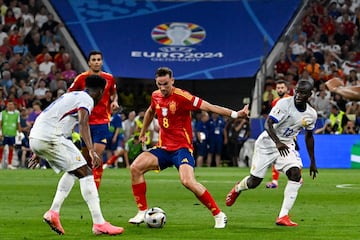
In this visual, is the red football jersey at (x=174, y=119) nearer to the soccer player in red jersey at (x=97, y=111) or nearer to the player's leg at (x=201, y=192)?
the player's leg at (x=201, y=192)

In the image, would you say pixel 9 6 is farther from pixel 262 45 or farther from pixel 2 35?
pixel 262 45

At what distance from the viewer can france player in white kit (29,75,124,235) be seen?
1248cm

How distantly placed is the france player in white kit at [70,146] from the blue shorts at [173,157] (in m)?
1.69

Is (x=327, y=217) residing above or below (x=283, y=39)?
below

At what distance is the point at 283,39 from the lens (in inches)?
1583

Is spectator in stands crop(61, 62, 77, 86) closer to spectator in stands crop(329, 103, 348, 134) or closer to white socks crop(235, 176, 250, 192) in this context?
spectator in stands crop(329, 103, 348, 134)

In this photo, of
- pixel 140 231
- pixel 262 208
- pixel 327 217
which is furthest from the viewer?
pixel 262 208

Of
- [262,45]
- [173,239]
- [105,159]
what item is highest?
[262,45]

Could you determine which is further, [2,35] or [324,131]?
[2,35]

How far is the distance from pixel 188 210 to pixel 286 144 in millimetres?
1998

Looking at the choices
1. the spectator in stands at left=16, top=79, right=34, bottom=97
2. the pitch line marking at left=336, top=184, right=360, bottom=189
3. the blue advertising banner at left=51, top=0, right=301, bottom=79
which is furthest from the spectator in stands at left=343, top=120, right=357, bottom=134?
the spectator in stands at left=16, top=79, right=34, bottom=97

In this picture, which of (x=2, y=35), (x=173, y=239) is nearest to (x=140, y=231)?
(x=173, y=239)

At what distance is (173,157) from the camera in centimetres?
1420

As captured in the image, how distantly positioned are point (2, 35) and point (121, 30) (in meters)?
4.89
